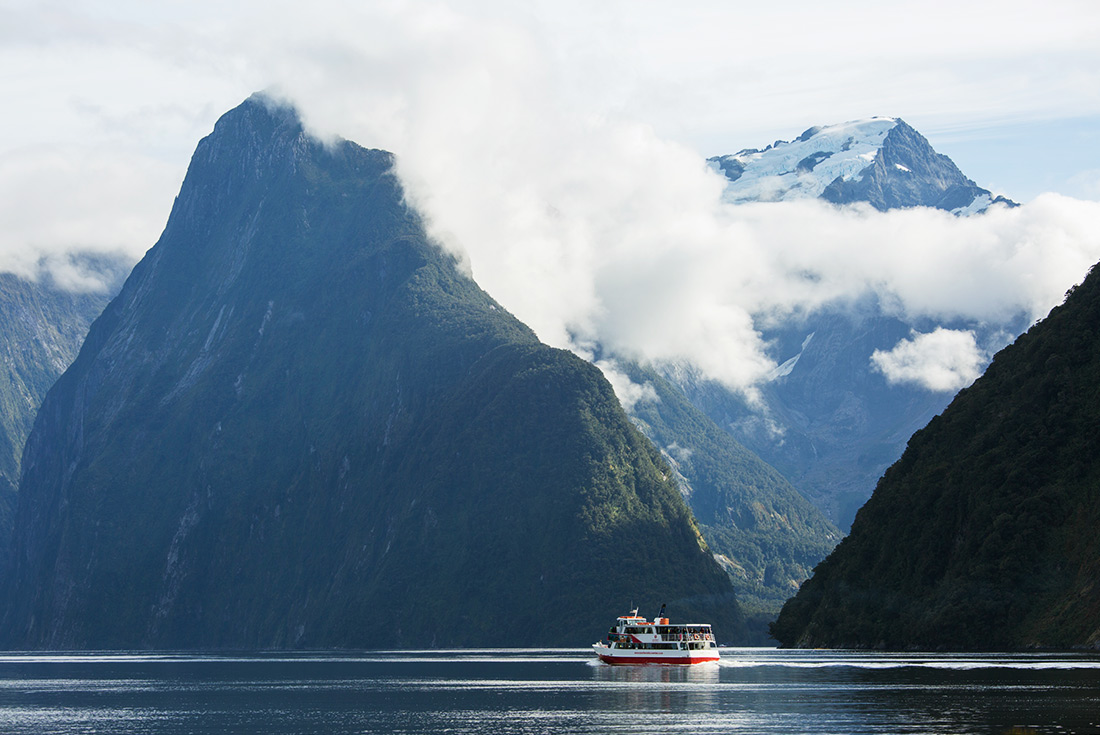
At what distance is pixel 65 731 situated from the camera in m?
140

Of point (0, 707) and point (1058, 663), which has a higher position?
point (1058, 663)

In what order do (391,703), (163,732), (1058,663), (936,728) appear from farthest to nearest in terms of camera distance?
1. (1058,663)
2. (391,703)
3. (163,732)
4. (936,728)

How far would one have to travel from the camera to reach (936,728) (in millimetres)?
116875

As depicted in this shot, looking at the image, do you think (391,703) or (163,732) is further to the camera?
(391,703)

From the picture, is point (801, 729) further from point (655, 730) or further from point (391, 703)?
point (391, 703)

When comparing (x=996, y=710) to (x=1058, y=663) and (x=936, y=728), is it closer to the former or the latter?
(x=936, y=728)

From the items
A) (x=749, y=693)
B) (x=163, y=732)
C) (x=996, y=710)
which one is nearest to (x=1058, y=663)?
(x=749, y=693)

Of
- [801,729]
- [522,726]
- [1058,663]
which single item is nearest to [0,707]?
[522,726]

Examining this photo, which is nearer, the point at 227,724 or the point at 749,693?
the point at 227,724

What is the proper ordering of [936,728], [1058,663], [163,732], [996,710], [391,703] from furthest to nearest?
1. [1058,663]
2. [391,703]
3. [163,732]
4. [996,710]
5. [936,728]

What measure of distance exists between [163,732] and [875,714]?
2644 inches

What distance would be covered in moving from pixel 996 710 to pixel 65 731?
87.5 meters

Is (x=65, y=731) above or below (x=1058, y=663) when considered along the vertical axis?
below

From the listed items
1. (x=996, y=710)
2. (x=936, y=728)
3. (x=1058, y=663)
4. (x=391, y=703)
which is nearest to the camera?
(x=936, y=728)
